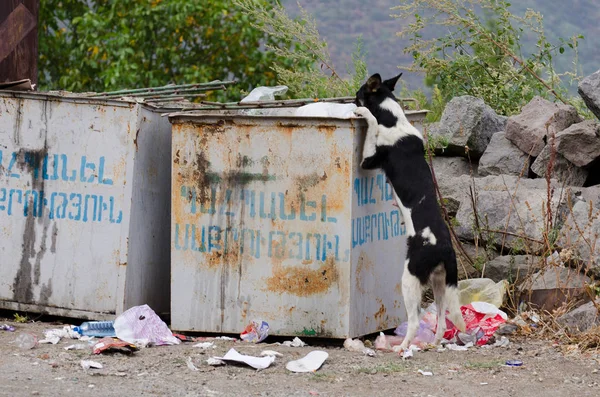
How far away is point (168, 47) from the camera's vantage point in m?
14.0

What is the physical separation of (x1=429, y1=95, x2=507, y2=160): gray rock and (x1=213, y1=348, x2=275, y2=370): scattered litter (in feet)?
12.8

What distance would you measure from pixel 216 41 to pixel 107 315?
8362 millimetres

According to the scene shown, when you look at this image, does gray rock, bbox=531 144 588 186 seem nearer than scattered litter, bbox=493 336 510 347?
No

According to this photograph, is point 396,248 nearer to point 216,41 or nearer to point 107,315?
point 107,315

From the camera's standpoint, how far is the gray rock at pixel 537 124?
26.9ft

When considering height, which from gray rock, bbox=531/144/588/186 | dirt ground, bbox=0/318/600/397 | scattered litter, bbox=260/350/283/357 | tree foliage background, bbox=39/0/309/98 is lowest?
dirt ground, bbox=0/318/600/397

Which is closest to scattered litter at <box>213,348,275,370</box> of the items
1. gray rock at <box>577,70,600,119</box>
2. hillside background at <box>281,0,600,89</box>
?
gray rock at <box>577,70,600,119</box>

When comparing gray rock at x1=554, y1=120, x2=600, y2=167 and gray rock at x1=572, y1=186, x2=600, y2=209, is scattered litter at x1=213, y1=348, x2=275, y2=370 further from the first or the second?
gray rock at x1=554, y1=120, x2=600, y2=167

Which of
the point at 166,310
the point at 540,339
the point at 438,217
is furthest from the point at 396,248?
the point at 166,310

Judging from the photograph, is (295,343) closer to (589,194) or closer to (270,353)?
(270,353)

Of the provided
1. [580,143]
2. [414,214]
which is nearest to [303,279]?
[414,214]

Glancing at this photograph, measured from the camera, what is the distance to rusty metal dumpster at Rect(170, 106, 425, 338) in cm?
571

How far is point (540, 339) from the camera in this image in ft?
20.3

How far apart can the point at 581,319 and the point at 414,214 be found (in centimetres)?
138
